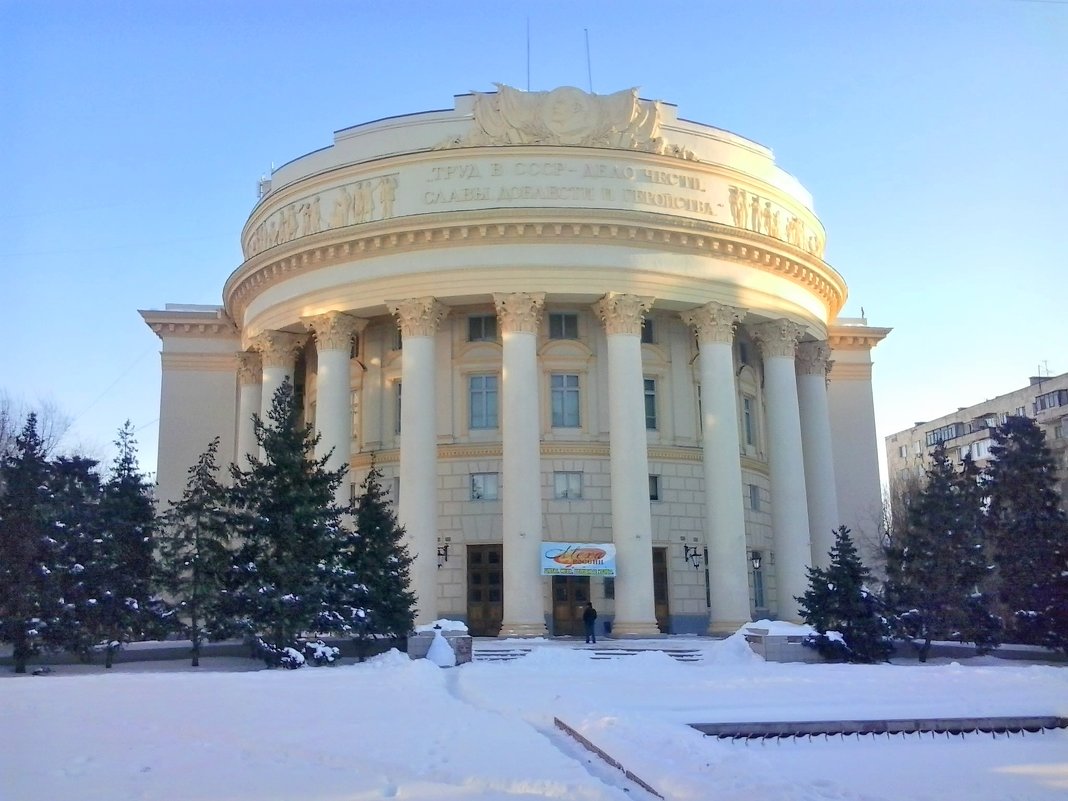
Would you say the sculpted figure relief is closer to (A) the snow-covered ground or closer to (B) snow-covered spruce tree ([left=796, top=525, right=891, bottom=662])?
(B) snow-covered spruce tree ([left=796, top=525, right=891, bottom=662])

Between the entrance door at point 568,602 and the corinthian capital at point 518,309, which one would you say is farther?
the entrance door at point 568,602

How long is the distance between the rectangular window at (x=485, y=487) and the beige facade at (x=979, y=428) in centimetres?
2954

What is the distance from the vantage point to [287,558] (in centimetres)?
2252

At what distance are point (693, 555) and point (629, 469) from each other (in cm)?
452

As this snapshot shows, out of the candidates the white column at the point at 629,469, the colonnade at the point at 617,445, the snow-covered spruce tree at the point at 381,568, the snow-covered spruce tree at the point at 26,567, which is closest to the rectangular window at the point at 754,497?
the colonnade at the point at 617,445

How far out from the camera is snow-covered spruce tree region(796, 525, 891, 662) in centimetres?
2377

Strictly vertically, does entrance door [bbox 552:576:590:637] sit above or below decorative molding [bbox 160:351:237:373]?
below

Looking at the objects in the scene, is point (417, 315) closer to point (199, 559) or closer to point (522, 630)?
point (522, 630)

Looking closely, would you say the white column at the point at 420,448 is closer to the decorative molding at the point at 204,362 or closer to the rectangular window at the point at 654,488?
the rectangular window at the point at 654,488

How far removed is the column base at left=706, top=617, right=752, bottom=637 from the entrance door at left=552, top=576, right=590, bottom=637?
12.5 feet

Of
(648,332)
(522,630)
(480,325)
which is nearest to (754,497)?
(648,332)

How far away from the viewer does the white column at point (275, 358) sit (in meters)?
34.1

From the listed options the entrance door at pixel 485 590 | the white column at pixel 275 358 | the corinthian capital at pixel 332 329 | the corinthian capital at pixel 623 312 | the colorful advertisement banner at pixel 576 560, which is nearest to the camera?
the colorful advertisement banner at pixel 576 560

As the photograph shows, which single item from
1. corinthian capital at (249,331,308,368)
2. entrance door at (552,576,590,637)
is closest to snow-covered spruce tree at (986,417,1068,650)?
entrance door at (552,576,590,637)
